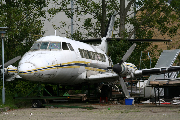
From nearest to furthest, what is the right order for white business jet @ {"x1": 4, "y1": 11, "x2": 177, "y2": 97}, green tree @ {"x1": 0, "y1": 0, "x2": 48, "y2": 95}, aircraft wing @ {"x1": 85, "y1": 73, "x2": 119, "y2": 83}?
white business jet @ {"x1": 4, "y1": 11, "x2": 177, "y2": 97} → aircraft wing @ {"x1": 85, "y1": 73, "x2": 119, "y2": 83} → green tree @ {"x1": 0, "y1": 0, "x2": 48, "y2": 95}

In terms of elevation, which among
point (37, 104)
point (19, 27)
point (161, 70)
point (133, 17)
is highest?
point (133, 17)

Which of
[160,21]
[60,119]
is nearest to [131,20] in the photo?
[160,21]

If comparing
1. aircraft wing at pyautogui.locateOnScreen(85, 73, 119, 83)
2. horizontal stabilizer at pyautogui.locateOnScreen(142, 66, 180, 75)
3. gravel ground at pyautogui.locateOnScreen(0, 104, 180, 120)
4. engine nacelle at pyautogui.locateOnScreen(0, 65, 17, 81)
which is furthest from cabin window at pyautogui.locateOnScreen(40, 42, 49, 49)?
horizontal stabilizer at pyautogui.locateOnScreen(142, 66, 180, 75)

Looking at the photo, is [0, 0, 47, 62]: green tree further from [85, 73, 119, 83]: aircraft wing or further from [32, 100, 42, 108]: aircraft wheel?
[32, 100, 42, 108]: aircraft wheel

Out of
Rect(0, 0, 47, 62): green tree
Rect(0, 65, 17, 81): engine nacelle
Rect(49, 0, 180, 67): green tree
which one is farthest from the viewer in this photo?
Rect(49, 0, 180, 67): green tree

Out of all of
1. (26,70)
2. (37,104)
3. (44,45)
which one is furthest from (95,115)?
(44,45)

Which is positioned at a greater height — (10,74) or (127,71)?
(127,71)

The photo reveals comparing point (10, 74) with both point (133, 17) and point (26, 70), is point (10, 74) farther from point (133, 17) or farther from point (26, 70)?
point (133, 17)

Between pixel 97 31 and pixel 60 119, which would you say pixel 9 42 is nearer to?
pixel 97 31

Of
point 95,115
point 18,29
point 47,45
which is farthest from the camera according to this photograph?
point 18,29

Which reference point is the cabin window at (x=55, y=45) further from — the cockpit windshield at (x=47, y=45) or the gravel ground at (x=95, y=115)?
the gravel ground at (x=95, y=115)

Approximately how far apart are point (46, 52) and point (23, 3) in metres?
11.8

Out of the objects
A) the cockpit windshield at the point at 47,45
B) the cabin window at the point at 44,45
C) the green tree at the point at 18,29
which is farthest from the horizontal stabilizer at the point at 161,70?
the green tree at the point at 18,29

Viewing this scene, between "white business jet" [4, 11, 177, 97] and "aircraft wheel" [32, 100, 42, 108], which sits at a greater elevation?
"white business jet" [4, 11, 177, 97]
